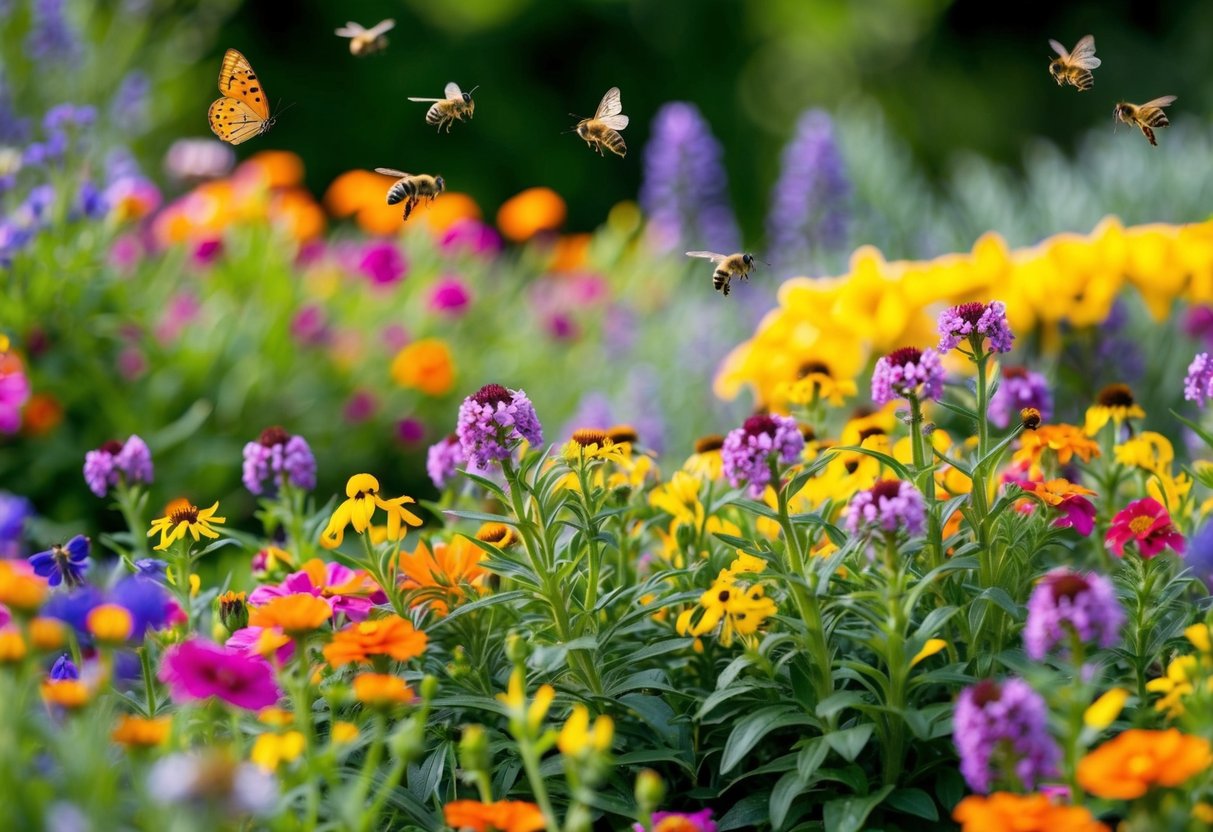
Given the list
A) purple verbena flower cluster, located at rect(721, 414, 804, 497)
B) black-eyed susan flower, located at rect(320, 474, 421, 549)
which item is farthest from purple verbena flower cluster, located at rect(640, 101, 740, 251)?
purple verbena flower cluster, located at rect(721, 414, 804, 497)

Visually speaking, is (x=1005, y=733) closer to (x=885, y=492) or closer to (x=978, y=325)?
(x=885, y=492)

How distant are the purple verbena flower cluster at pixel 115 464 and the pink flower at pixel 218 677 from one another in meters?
0.70

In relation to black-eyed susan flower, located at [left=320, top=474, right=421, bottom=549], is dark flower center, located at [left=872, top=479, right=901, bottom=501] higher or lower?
higher

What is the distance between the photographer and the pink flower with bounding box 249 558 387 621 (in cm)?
193

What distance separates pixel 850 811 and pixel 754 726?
0.50 ft

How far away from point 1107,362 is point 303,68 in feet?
29.1

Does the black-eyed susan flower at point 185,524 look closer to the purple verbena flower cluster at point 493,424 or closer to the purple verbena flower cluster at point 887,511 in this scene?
the purple verbena flower cluster at point 493,424

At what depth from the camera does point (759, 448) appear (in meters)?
1.78

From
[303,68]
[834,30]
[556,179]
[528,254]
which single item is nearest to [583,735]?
[528,254]

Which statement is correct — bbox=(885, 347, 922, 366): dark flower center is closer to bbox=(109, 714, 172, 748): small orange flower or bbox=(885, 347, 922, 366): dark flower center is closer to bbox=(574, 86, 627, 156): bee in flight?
bbox=(574, 86, 627, 156): bee in flight

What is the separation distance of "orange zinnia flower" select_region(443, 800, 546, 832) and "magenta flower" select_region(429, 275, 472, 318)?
3.36 meters

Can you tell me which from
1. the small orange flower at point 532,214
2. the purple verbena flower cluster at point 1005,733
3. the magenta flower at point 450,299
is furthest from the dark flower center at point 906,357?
the small orange flower at point 532,214

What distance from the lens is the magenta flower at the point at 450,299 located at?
468cm

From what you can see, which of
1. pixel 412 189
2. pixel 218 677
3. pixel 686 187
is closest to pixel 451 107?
pixel 412 189
